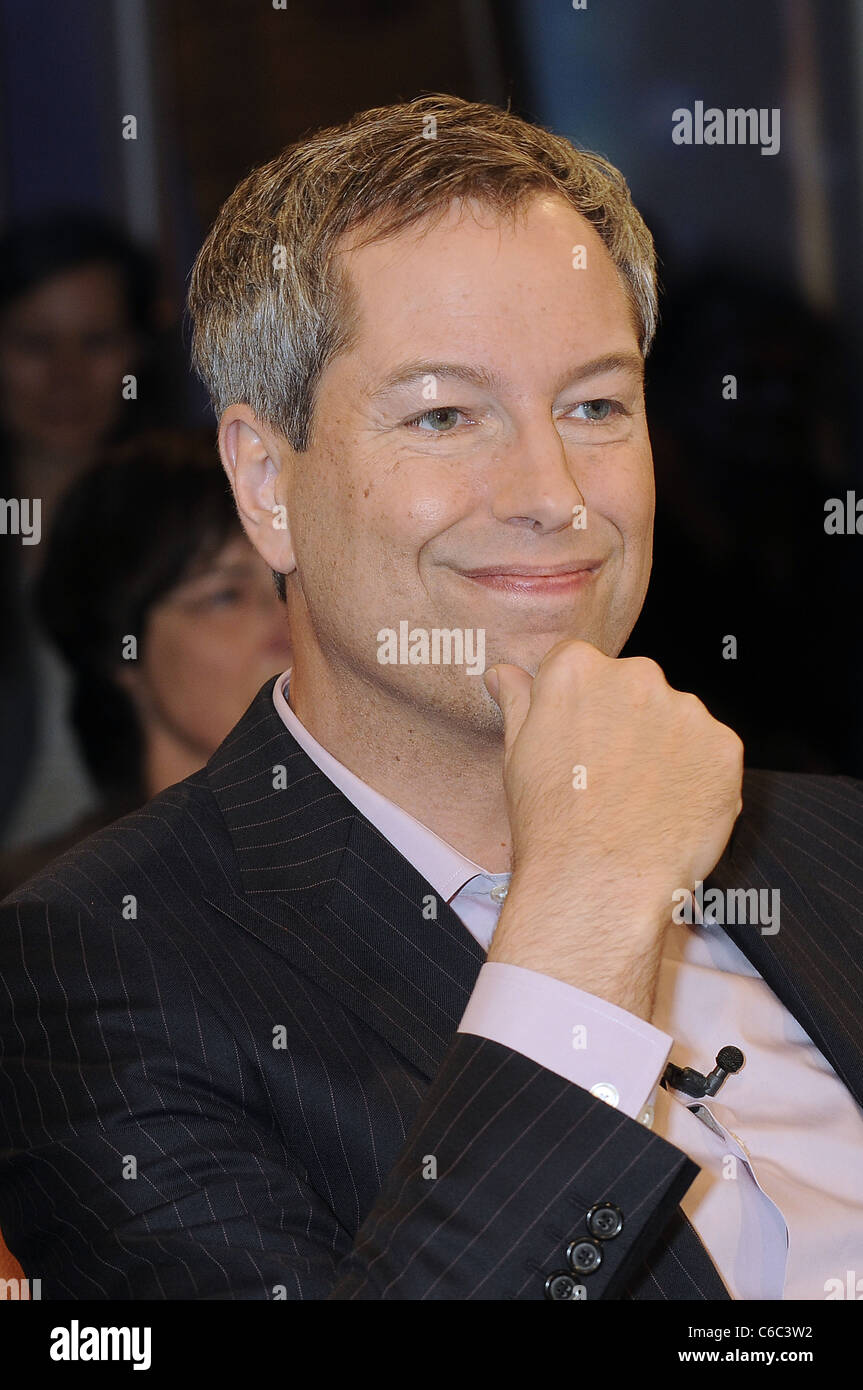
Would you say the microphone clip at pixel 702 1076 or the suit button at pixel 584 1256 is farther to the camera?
the microphone clip at pixel 702 1076

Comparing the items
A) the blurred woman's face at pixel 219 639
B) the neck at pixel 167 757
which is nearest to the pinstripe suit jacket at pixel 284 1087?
the blurred woman's face at pixel 219 639

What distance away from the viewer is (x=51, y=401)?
4.04 meters

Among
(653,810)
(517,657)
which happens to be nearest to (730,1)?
(517,657)

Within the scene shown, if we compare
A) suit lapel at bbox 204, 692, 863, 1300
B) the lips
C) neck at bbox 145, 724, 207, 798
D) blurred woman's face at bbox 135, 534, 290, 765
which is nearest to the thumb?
the lips

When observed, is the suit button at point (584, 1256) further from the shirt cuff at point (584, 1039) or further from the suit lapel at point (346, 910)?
the suit lapel at point (346, 910)

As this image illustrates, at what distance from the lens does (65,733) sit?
405cm

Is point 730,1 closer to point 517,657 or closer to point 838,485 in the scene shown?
point 838,485

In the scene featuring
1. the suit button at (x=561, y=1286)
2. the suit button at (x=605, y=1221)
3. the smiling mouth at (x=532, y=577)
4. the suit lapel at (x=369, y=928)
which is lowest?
the suit button at (x=561, y=1286)

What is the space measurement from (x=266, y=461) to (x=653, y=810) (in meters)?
0.76

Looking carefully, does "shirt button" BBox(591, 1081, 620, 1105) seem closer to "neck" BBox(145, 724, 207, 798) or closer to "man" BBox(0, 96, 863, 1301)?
"man" BBox(0, 96, 863, 1301)

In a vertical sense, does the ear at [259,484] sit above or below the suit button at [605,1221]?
above

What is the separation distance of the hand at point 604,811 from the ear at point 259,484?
1.30 feet

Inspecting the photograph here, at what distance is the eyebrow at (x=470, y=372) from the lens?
1.82m

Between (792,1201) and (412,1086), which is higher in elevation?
(412,1086)
